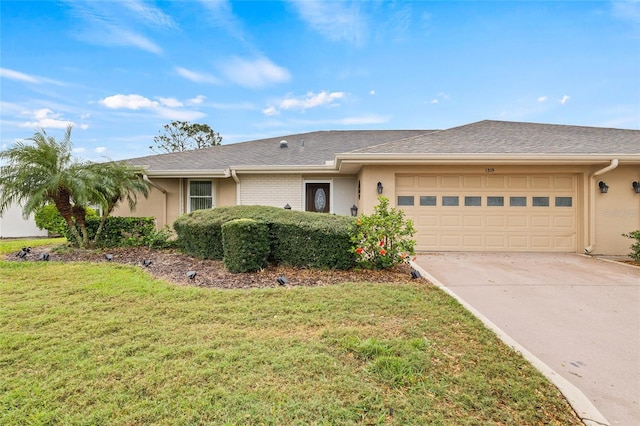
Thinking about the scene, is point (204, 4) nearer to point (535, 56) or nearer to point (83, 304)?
point (83, 304)

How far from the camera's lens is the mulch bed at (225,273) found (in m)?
4.83

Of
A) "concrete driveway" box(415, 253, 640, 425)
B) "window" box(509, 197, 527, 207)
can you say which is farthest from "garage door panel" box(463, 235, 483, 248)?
"window" box(509, 197, 527, 207)

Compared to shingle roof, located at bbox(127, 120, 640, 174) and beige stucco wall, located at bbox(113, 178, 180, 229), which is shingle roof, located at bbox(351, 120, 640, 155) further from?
beige stucco wall, located at bbox(113, 178, 180, 229)

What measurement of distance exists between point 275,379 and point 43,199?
8.15 metres

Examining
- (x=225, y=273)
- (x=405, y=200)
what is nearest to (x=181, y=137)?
(x=405, y=200)

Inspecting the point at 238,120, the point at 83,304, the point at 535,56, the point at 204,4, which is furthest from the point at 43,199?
the point at 535,56

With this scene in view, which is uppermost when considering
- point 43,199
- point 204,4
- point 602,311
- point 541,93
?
point 204,4

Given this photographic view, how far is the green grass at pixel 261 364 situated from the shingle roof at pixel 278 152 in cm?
678

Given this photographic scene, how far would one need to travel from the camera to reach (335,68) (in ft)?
42.5

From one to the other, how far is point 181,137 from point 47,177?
25.6m

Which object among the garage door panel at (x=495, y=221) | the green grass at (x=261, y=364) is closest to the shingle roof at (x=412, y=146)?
the garage door panel at (x=495, y=221)

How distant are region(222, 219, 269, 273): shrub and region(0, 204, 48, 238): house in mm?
13431

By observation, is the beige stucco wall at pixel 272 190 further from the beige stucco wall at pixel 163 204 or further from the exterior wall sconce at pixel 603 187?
the exterior wall sconce at pixel 603 187

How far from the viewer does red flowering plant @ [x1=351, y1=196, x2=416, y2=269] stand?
5340 millimetres
